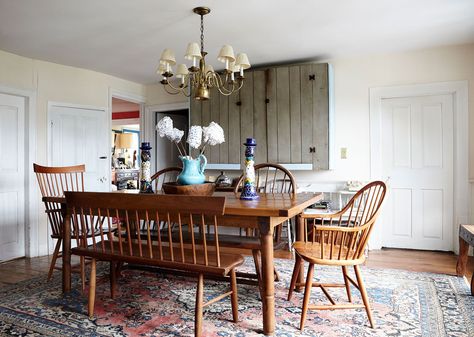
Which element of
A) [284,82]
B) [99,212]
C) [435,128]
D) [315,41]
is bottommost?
[99,212]

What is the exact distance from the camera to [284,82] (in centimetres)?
434

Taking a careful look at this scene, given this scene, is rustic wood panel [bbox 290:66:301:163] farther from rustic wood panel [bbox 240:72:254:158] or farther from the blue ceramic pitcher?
the blue ceramic pitcher

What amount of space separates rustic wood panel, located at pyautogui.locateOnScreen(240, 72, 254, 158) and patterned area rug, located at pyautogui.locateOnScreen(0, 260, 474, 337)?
2.03 metres

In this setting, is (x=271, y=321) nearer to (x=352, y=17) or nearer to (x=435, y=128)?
(x=352, y=17)

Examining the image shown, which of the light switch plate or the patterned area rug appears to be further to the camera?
the light switch plate

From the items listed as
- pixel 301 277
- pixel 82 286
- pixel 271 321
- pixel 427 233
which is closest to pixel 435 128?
pixel 427 233

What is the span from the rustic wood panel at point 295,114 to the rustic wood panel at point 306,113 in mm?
36

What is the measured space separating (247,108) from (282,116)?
468 mm

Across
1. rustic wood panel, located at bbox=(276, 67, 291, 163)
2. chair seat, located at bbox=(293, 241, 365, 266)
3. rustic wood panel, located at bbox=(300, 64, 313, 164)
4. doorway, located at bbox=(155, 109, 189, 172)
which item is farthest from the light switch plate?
doorway, located at bbox=(155, 109, 189, 172)

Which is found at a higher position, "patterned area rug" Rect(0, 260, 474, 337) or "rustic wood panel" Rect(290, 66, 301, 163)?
"rustic wood panel" Rect(290, 66, 301, 163)

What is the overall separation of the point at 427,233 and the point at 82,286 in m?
3.57

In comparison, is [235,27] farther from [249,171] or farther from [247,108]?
[249,171]

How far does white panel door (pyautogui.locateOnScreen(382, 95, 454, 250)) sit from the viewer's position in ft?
13.1

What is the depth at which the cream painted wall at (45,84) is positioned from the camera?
401cm
